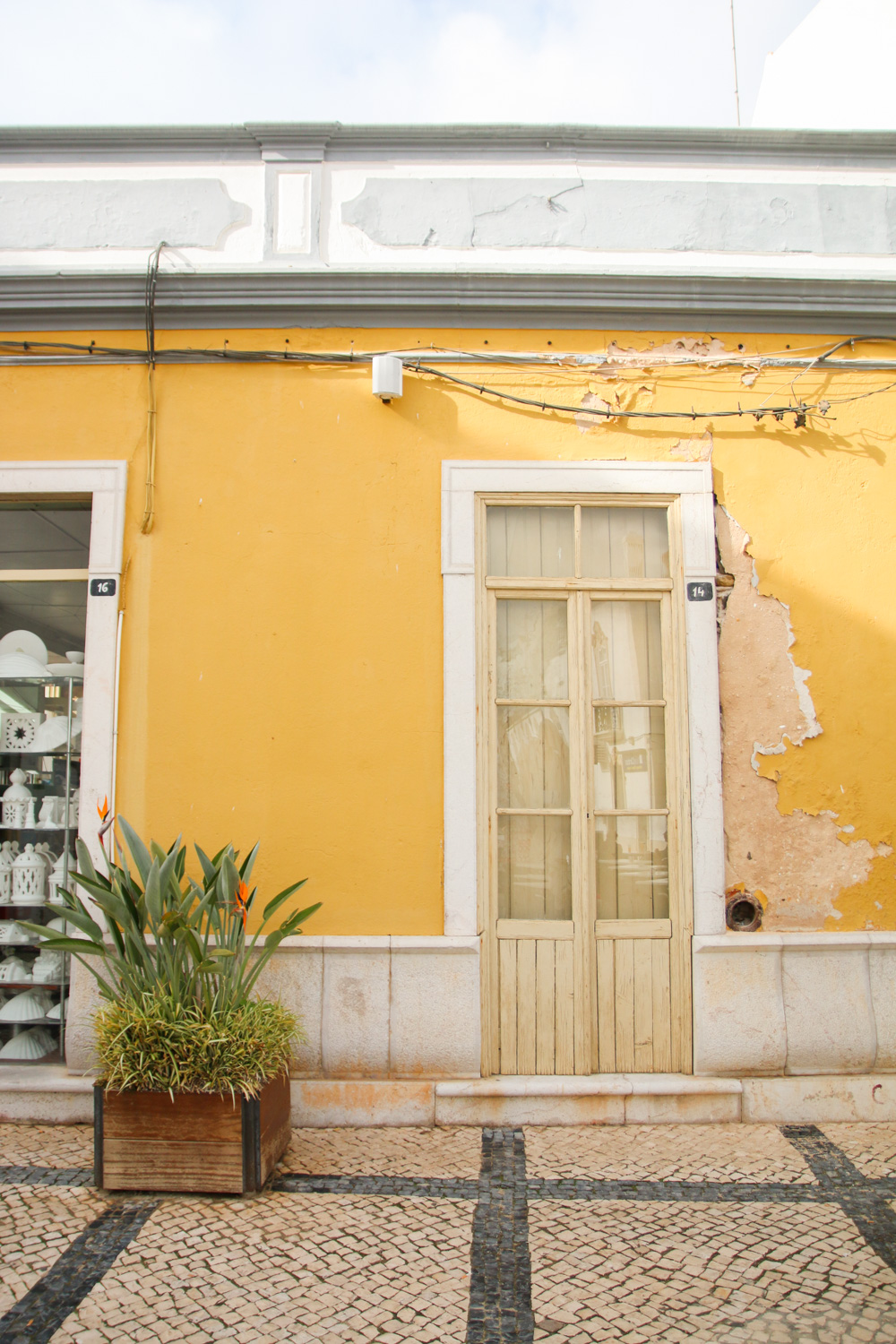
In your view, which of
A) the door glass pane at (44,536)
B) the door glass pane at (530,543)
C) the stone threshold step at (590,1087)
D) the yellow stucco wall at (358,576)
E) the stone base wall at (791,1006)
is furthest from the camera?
the door glass pane at (44,536)

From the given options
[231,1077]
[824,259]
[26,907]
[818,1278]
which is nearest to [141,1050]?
[231,1077]

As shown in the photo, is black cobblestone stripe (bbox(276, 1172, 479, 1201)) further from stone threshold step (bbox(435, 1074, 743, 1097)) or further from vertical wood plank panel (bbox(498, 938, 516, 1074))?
vertical wood plank panel (bbox(498, 938, 516, 1074))

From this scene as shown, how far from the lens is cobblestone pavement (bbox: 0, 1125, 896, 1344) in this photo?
2.39m

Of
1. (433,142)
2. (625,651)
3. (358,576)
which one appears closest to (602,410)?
(625,651)

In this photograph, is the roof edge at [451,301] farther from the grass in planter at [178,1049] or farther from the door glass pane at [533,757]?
the grass in planter at [178,1049]

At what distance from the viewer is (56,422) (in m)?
4.16

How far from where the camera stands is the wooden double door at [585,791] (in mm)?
3883

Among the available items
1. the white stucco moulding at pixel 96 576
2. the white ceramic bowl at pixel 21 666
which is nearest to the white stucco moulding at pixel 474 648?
the white stucco moulding at pixel 96 576

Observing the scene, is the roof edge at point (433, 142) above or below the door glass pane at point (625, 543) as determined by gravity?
above

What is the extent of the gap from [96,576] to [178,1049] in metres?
2.14

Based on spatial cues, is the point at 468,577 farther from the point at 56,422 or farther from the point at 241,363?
the point at 56,422

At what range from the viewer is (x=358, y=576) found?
4035 millimetres

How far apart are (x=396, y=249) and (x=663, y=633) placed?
7.39 ft

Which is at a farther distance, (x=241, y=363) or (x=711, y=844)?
(x=241, y=363)
